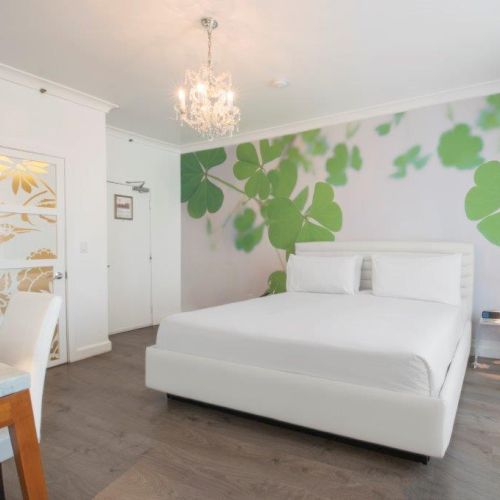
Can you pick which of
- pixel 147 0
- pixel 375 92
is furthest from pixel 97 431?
pixel 375 92

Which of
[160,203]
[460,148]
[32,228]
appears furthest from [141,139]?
[460,148]

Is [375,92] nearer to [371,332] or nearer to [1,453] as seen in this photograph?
[371,332]

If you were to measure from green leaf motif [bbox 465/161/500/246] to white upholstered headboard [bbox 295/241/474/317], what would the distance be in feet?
0.75

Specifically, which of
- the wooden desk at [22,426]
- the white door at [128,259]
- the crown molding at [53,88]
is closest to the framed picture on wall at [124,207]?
the white door at [128,259]

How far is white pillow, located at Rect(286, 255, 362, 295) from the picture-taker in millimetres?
3756

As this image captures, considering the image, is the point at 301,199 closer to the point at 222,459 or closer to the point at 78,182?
the point at 78,182

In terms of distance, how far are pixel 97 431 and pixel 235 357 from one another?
0.91 meters

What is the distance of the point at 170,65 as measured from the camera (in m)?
3.04

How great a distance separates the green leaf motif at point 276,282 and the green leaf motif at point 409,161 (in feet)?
5.56

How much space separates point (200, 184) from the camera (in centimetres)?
536

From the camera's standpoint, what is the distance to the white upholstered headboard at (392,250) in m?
3.50

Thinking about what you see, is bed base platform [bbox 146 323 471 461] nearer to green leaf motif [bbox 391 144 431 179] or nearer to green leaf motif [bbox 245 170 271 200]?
green leaf motif [bbox 391 144 431 179]

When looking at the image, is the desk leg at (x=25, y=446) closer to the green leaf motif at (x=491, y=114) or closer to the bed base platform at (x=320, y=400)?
the bed base platform at (x=320, y=400)

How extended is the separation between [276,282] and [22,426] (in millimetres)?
3697
